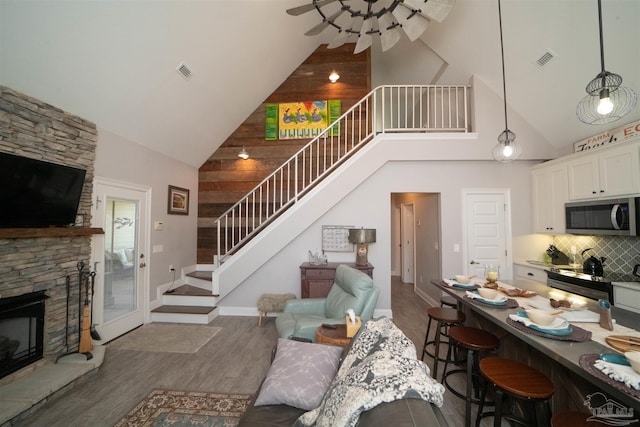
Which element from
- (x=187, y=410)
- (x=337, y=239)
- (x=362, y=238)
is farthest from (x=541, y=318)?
(x=337, y=239)

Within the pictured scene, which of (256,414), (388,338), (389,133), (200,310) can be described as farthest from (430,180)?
(200,310)

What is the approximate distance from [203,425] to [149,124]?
386 cm

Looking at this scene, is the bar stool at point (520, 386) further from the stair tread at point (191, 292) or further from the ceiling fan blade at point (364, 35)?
the stair tread at point (191, 292)

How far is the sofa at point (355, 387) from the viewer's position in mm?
951

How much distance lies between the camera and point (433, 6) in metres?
2.79

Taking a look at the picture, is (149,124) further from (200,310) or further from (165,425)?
(165,425)

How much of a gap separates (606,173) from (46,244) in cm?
640

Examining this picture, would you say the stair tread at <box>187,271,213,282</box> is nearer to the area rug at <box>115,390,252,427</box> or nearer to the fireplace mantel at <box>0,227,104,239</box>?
the fireplace mantel at <box>0,227,104,239</box>

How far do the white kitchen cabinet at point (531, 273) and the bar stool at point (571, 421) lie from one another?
302 centimetres

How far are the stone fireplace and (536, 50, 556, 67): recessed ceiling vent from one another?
5.72 metres

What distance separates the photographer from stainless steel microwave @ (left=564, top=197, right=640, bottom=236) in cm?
280

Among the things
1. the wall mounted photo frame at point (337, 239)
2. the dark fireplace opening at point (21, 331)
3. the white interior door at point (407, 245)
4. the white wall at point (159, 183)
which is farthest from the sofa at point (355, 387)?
the white interior door at point (407, 245)

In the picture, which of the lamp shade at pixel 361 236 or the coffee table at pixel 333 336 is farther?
the lamp shade at pixel 361 236

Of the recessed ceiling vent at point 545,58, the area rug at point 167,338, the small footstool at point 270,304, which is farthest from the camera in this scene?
the small footstool at point 270,304
